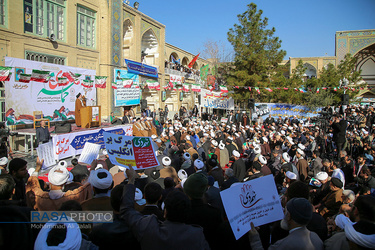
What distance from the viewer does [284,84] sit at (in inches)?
964

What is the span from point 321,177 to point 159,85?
66.3ft

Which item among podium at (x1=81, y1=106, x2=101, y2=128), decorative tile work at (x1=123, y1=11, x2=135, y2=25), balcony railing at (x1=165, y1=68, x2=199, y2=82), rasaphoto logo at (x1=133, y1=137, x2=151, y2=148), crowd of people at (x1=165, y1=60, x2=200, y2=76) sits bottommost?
→ rasaphoto logo at (x1=133, y1=137, x2=151, y2=148)

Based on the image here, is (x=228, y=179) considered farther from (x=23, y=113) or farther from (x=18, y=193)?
(x=23, y=113)

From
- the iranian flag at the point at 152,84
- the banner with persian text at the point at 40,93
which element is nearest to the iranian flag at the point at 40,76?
the banner with persian text at the point at 40,93

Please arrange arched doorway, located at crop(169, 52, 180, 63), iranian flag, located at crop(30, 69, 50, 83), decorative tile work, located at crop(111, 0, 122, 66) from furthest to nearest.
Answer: arched doorway, located at crop(169, 52, 180, 63)
decorative tile work, located at crop(111, 0, 122, 66)
iranian flag, located at crop(30, 69, 50, 83)

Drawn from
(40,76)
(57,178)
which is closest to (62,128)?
(40,76)

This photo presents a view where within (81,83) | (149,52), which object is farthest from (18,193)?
(149,52)

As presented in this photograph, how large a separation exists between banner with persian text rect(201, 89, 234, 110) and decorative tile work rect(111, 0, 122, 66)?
328 inches

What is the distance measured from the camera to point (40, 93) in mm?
12227

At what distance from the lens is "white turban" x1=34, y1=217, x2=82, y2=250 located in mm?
1658

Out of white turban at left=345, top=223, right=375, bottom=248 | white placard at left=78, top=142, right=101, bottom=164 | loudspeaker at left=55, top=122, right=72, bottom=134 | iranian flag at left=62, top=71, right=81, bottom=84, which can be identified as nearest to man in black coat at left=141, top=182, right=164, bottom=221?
white turban at left=345, top=223, right=375, bottom=248

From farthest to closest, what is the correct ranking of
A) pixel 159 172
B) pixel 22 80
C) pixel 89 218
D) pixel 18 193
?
pixel 22 80
pixel 159 172
pixel 18 193
pixel 89 218

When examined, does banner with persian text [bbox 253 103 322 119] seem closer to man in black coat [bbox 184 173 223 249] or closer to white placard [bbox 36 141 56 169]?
white placard [bbox 36 141 56 169]

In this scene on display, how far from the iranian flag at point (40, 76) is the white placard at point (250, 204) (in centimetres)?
1227
